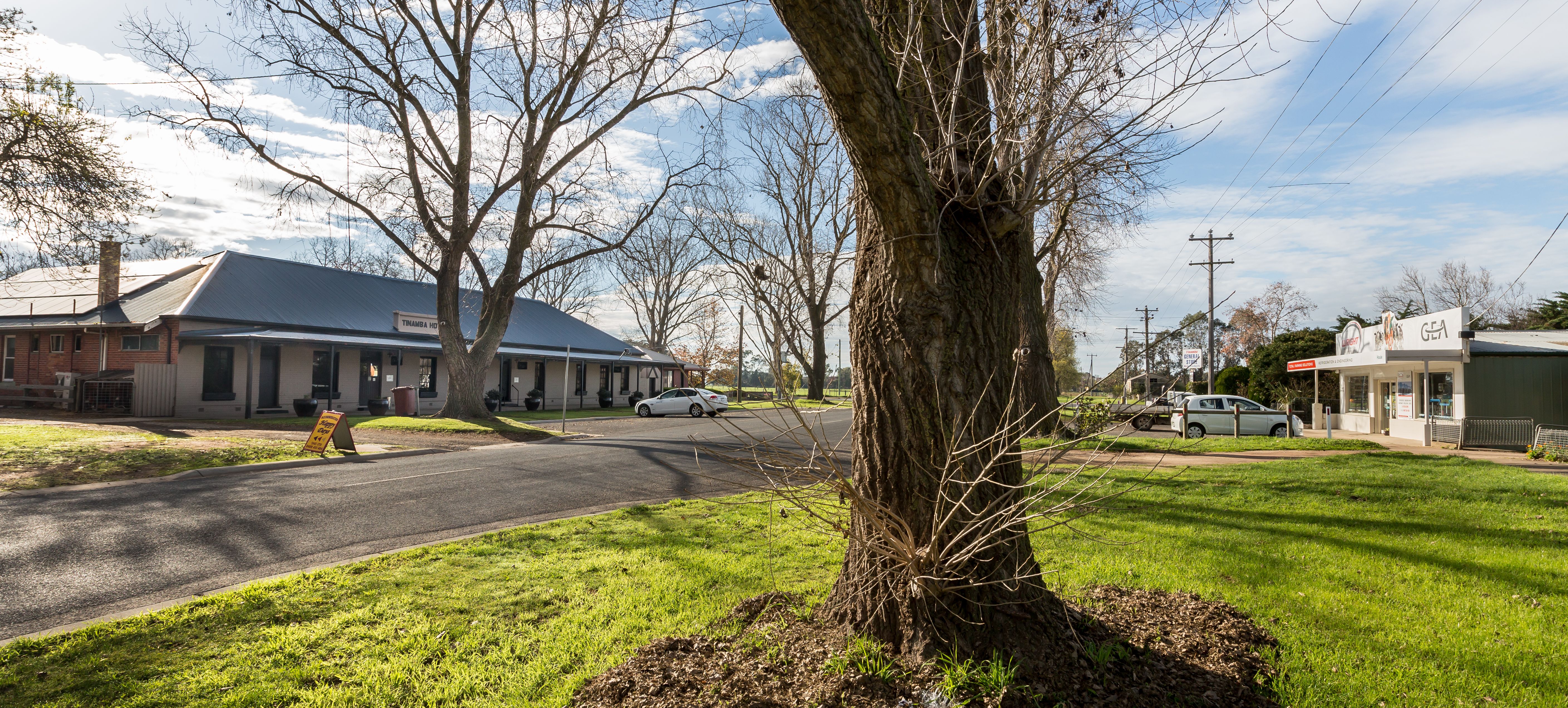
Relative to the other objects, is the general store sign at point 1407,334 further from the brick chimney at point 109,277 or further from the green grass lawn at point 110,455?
the brick chimney at point 109,277

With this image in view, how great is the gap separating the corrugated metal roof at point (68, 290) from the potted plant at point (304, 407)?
321 inches

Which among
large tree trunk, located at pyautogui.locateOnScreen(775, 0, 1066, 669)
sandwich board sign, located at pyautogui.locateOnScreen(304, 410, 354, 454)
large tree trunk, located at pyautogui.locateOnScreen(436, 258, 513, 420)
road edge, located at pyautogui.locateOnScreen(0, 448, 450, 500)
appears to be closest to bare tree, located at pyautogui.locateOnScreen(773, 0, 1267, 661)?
large tree trunk, located at pyautogui.locateOnScreen(775, 0, 1066, 669)

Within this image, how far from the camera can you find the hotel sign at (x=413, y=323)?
108ft

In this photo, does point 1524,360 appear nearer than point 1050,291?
No

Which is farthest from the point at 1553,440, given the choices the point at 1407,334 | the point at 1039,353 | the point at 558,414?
the point at 558,414

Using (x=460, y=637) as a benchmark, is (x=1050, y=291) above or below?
above

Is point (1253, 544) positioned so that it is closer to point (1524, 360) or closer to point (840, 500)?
point (840, 500)

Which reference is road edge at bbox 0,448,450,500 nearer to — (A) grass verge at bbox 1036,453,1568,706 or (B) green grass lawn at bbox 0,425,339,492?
(B) green grass lawn at bbox 0,425,339,492

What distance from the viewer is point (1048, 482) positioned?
32.3 ft

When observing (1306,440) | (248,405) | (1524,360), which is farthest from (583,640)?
(1524,360)

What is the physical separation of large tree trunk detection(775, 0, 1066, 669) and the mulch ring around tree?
18cm

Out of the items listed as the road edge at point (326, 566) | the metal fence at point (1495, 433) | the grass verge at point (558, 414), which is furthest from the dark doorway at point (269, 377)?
the metal fence at point (1495, 433)

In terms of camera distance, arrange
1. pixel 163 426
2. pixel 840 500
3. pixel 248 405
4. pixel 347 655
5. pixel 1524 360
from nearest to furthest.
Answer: pixel 840 500 < pixel 347 655 < pixel 163 426 < pixel 1524 360 < pixel 248 405

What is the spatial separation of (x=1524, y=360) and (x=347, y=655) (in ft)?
95.8
